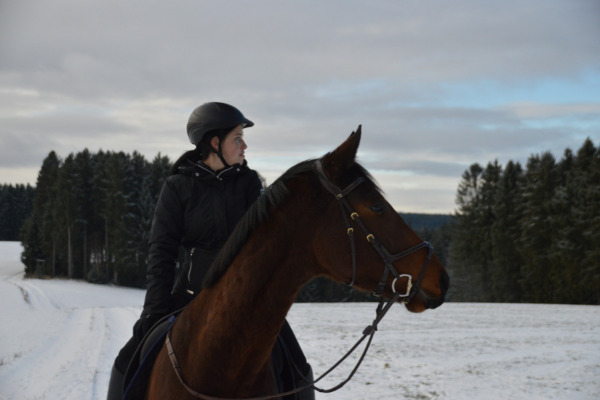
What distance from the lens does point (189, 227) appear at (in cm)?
328

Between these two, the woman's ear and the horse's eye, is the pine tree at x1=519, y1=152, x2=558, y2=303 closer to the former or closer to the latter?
the woman's ear

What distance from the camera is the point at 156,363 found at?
3.04 metres

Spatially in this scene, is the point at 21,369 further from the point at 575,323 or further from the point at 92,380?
the point at 575,323

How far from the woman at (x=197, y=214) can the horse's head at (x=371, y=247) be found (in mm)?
971

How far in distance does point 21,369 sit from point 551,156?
47799mm

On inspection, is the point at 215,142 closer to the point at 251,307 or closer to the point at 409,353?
the point at 251,307

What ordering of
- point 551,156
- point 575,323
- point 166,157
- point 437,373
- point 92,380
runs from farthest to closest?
1. point 166,157
2. point 551,156
3. point 575,323
4. point 437,373
5. point 92,380

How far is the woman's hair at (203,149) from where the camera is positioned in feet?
11.5

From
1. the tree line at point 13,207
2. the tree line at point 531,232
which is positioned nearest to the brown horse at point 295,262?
the tree line at point 531,232

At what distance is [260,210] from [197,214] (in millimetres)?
804

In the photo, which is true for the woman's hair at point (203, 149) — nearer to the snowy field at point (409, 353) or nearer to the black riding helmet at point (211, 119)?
the black riding helmet at point (211, 119)

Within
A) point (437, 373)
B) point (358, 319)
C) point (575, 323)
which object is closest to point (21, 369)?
point (437, 373)

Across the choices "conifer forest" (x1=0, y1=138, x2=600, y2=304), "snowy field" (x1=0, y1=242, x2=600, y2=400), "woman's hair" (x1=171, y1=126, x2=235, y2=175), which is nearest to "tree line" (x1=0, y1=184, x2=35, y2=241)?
"conifer forest" (x1=0, y1=138, x2=600, y2=304)

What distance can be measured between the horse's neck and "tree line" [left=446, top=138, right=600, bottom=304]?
41417mm
